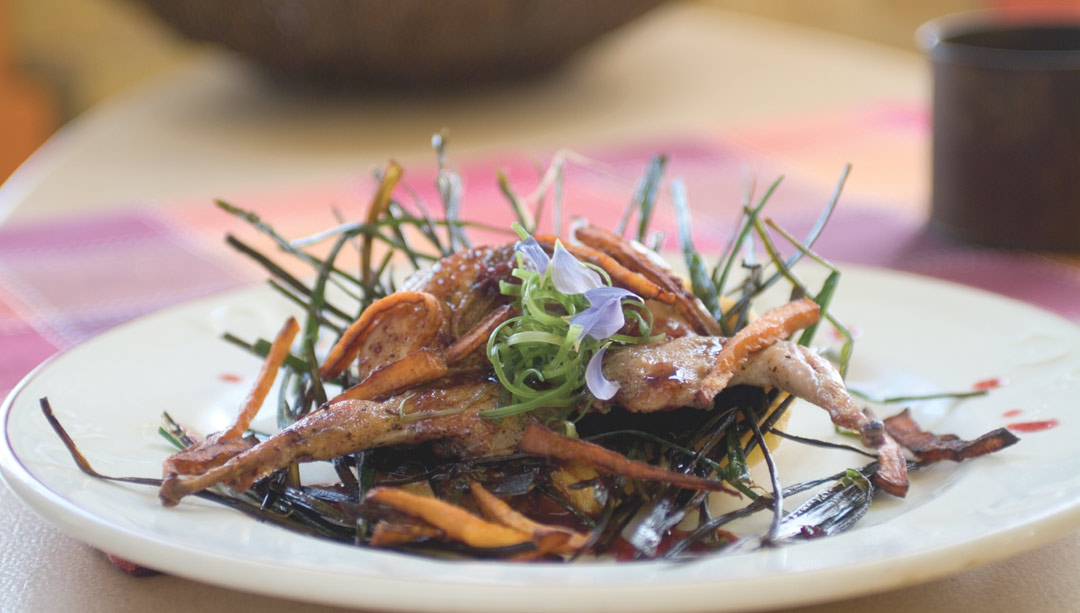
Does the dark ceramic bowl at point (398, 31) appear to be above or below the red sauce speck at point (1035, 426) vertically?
above

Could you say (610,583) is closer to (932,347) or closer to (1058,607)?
(1058,607)

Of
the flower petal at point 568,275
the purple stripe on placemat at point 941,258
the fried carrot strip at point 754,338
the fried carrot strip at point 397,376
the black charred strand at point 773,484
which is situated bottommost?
the purple stripe on placemat at point 941,258

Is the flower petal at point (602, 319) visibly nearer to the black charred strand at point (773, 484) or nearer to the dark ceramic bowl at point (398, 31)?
the black charred strand at point (773, 484)

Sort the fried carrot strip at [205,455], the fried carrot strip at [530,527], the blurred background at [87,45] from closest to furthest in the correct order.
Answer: the fried carrot strip at [530,527]
the fried carrot strip at [205,455]
the blurred background at [87,45]

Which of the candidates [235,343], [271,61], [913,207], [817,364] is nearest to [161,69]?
[271,61]

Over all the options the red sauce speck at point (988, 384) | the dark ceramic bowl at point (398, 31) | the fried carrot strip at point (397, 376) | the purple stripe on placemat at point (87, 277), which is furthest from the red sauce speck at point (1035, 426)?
the dark ceramic bowl at point (398, 31)

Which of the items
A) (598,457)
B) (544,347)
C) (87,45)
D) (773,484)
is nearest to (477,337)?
(544,347)
